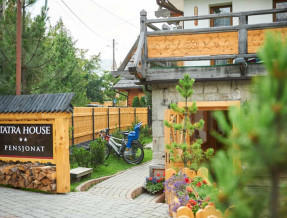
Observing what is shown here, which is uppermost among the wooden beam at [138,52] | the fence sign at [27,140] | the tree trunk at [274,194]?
the wooden beam at [138,52]

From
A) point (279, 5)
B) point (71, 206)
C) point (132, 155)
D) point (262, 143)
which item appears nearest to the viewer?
point (262, 143)

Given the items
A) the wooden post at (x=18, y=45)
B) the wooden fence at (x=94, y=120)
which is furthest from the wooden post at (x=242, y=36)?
the wooden fence at (x=94, y=120)

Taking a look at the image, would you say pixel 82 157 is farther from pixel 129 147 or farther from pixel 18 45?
pixel 18 45

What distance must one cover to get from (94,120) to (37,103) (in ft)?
24.9

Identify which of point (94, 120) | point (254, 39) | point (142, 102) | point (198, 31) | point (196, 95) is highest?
point (198, 31)

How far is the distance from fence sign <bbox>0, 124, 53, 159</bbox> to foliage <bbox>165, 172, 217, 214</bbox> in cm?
303

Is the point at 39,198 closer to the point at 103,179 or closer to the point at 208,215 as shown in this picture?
the point at 103,179

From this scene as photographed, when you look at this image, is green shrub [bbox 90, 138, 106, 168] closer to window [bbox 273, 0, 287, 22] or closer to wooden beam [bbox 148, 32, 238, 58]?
wooden beam [bbox 148, 32, 238, 58]

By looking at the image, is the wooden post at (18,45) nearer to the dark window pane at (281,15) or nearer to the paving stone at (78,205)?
the paving stone at (78,205)

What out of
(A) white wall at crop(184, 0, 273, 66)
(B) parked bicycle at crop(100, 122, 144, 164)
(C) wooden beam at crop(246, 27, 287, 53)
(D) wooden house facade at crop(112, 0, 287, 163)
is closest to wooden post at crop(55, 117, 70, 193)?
(D) wooden house facade at crop(112, 0, 287, 163)

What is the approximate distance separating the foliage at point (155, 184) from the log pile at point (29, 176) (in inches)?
85.3

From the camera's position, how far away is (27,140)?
7.73m

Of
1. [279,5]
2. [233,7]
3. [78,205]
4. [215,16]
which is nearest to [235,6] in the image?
[233,7]

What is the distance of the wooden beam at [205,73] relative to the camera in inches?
286
